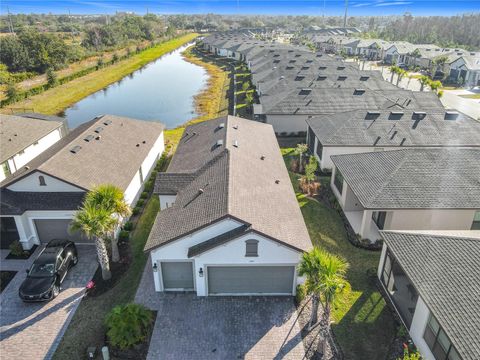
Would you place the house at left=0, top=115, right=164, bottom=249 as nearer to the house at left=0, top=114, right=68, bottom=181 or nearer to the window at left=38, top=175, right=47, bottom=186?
the window at left=38, top=175, right=47, bottom=186

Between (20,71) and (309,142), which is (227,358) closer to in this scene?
(309,142)

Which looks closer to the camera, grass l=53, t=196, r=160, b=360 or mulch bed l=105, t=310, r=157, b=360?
mulch bed l=105, t=310, r=157, b=360

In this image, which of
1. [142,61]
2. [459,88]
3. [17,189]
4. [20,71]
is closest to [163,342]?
[17,189]

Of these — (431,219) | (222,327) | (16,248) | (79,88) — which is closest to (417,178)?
(431,219)

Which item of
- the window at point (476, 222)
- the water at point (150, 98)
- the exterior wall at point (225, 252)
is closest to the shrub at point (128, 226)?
the exterior wall at point (225, 252)

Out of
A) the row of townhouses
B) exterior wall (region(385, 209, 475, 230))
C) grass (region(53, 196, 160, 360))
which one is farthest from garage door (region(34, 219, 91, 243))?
exterior wall (region(385, 209, 475, 230))

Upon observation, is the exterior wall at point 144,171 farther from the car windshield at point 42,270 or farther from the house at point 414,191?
the house at point 414,191

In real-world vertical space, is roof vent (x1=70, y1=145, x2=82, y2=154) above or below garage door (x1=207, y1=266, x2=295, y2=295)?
above
